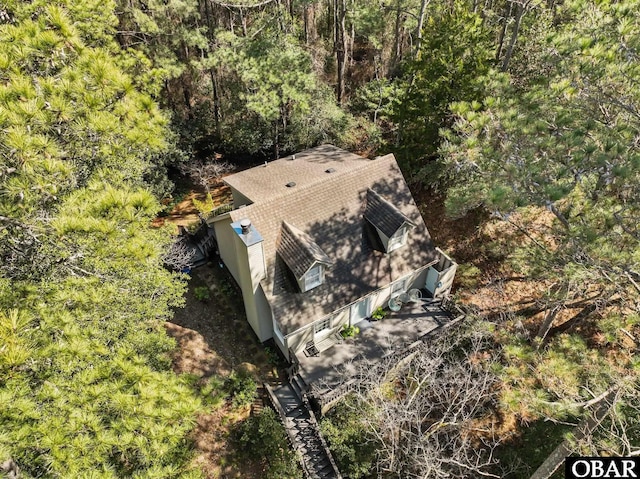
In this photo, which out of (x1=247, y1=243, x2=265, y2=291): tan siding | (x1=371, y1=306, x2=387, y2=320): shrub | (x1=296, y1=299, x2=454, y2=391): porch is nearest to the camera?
(x1=247, y1=243, x2=265, y2=291): tan siding

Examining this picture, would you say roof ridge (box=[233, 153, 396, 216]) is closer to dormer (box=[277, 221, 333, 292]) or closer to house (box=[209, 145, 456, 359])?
house (box=[209, 145, 456, 359])

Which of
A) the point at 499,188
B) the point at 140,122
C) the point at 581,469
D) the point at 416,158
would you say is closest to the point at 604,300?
the point at 581,469

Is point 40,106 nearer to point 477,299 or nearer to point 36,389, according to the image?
point 36,389

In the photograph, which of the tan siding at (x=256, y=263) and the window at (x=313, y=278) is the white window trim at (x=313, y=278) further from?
the tan siding at (x=256, y=263)

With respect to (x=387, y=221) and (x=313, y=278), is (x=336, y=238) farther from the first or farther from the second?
(x=387, y=221)

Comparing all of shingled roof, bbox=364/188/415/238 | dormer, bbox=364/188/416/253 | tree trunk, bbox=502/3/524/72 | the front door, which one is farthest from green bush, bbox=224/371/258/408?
tree trunk, bbox=502/3/524/72

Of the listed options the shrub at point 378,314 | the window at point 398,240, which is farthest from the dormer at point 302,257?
the shrub at point 378,314

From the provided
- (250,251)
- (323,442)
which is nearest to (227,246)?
(250,251)
